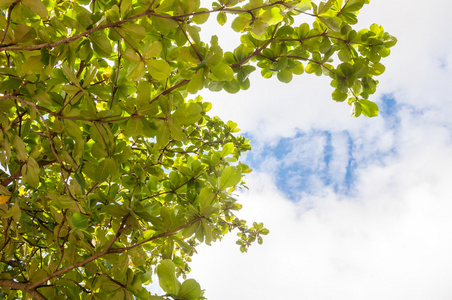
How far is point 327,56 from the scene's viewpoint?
1726 millimetres

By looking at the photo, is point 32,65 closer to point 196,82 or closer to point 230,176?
point 196,82

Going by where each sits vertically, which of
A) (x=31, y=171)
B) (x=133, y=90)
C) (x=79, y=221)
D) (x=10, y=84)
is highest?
(x=133, y=90)

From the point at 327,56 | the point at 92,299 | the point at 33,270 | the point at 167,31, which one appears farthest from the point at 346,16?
the point at 33,270

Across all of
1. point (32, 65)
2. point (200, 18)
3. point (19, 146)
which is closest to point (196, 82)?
point (200, 18)

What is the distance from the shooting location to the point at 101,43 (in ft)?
4.75

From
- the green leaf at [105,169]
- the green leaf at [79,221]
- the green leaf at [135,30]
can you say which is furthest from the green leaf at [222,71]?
the green leaf at [79,221]

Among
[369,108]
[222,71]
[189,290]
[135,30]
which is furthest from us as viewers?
[369,108]

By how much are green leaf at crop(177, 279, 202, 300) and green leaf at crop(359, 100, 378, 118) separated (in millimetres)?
1502

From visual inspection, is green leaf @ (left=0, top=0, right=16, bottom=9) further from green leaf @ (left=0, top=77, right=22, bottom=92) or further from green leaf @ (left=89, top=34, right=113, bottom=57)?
green leaf @ (left=0, top=77, right=22, bottom=92)

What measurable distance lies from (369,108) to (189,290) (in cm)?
154

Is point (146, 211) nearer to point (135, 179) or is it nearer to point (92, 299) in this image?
point (135, 179)

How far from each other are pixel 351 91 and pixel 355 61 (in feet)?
0.67

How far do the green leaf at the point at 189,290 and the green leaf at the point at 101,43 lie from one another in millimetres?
1209

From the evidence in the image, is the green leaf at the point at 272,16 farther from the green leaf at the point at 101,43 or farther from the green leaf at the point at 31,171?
the green leaf at the point at 31,171
